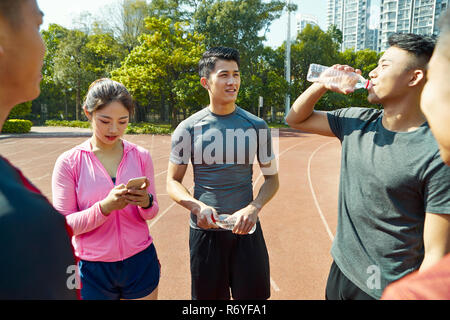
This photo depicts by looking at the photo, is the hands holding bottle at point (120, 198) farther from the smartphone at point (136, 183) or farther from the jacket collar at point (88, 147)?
the jacket collar at point (88, 147)

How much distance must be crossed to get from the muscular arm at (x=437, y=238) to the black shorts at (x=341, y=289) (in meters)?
0.39

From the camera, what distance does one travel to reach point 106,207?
5.52 ft

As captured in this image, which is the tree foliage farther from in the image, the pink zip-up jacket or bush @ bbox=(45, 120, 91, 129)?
the pink zip-up jacket

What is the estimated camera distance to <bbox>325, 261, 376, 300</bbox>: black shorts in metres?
1.61

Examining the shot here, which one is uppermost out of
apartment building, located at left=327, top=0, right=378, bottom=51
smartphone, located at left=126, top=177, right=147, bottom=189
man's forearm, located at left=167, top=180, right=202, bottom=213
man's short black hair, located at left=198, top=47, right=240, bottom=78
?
apartment building, located at left=327, top=0, right=378, bottom=51

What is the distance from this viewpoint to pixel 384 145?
1.60 meters

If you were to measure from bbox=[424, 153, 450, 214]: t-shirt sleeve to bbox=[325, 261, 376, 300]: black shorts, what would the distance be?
562mm

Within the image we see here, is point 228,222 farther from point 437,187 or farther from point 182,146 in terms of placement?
point 437,187

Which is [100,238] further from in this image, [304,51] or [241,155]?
[304,51]

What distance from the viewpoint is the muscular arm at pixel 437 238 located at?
130cm

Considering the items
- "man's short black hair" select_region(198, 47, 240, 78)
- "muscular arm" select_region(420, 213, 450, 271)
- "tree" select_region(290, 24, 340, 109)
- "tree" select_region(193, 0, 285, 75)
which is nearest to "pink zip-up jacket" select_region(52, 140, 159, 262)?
"man's short black hair" select_region(198, 47, 240, 78)

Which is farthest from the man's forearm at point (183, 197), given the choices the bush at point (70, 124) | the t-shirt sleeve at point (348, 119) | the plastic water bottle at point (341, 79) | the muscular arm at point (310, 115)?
the bush at point (70, 124)

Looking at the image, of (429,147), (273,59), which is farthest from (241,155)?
(273,59)

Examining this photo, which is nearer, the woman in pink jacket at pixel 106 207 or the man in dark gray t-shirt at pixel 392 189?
the man in dark gray t-shirt at pixel 392 189
